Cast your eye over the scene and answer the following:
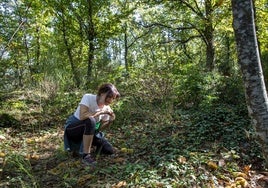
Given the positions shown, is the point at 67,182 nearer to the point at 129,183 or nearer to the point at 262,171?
the point at 129,183

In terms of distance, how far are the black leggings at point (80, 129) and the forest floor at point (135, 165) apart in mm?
374

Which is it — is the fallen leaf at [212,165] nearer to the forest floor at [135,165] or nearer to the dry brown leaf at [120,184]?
the forest floor at [135,165]

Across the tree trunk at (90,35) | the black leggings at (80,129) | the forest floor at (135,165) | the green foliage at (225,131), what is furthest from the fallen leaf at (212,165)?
the tree trunk at (90,35)

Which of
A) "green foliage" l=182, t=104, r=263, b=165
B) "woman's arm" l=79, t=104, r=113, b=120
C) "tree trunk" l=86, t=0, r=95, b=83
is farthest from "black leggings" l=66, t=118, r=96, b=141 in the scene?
"tree trunk" l=86, t=0, r=95, b=83

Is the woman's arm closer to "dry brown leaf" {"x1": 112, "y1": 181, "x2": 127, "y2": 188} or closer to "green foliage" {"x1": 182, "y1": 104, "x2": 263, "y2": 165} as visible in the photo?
"dry brown leaf" {"x1": 112, "y1": 181, "x2": 127, "y2": 188}

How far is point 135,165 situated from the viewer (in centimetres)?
423

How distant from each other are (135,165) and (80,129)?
1058mm

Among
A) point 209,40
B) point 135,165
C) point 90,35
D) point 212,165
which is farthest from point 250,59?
point 209,40

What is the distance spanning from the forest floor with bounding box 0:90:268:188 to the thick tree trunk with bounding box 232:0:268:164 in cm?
101

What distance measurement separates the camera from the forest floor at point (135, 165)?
12.6 feet

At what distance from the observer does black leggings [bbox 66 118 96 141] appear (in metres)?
4.57

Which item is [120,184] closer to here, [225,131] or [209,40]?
[225,131]

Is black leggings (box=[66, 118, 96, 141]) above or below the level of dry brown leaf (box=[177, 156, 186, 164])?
above

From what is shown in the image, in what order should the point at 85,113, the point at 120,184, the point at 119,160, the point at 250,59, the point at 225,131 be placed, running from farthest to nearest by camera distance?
the point at 225,131, the point at 119,160, the point at 85,113, the point at 120,184, the point at 250,59
